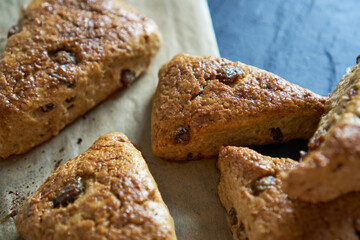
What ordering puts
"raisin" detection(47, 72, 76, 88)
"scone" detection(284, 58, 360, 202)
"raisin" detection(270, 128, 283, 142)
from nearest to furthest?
"scone" detection(284, 58, 360, 202) < "raisin" detection(270, 128, 283, 142) < "raisin" detection(47, 72, 76, 88)

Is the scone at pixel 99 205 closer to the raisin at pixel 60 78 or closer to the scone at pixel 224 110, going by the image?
the scone at pixel 224 110

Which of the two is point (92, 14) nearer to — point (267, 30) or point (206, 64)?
point (206, 64)

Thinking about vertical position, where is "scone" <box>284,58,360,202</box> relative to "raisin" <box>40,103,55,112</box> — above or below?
above

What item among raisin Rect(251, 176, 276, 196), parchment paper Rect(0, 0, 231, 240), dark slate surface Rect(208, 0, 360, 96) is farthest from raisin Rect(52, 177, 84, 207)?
dark slate surface Rect(208, 0, 360, 96)

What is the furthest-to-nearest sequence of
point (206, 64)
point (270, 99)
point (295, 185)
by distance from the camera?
point (206, 64)
point (270, 99)
point (295, 185)

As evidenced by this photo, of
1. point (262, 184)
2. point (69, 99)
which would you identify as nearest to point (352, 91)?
point (262, 184)

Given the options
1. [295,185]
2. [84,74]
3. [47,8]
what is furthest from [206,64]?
[47,8]

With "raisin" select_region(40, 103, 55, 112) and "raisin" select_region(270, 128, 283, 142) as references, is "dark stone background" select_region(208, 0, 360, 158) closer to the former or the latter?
"raisin" select_region(270, 128, 283, 142)

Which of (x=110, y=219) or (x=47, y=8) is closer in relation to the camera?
(x=110, y=219)
